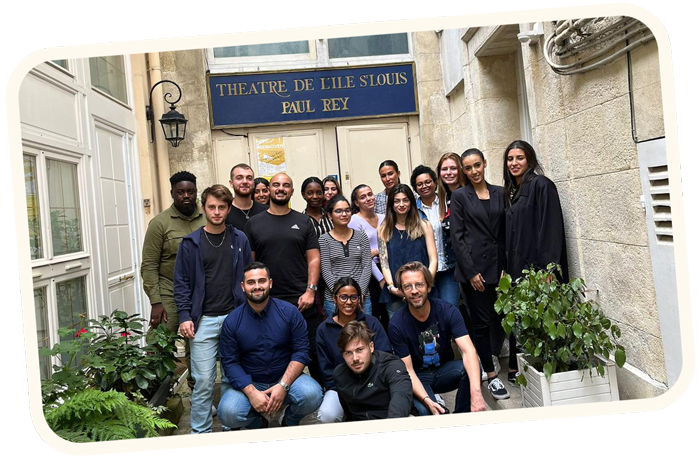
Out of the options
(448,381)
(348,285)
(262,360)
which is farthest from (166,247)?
(448,381)

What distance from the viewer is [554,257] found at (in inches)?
170

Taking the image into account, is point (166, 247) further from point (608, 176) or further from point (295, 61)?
point (295, 61)

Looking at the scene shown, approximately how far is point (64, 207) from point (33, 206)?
1.99 ft

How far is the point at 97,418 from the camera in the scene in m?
3.18

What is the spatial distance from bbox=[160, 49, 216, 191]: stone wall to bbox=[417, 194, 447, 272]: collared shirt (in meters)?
4.85

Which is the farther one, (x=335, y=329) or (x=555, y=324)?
(x=335, y=329)

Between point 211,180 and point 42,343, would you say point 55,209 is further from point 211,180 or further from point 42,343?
point 211,180

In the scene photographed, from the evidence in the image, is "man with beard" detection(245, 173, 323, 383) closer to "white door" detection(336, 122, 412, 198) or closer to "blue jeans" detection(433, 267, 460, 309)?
"blue jeans" detection(433, 267, 460, 309)

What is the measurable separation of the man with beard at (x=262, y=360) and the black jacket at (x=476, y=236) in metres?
1.29


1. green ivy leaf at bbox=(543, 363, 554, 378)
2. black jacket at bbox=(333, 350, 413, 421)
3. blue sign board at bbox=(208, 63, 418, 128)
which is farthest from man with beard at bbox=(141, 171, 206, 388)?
blue sign board at bbox=(208, 63, 418, 128)

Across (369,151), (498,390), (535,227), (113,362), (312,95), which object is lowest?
(498,390)

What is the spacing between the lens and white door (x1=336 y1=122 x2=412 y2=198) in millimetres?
9406
